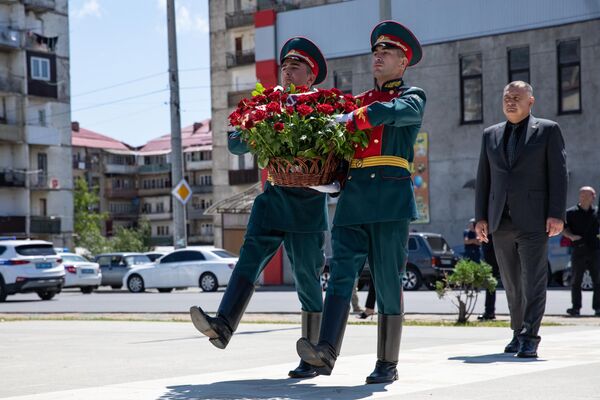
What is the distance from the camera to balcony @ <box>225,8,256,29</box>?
7812 centimetres

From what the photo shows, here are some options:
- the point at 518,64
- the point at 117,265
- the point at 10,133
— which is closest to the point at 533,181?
the point at 518,64

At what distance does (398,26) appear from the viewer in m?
6.95

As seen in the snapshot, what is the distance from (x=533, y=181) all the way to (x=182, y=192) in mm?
23188

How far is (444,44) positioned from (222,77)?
147 ft

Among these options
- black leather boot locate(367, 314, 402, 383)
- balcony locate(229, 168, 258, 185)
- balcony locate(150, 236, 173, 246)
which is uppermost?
balcony locate(229, 168, 258, 185)

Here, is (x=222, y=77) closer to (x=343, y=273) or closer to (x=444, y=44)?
(x=444, y=44)

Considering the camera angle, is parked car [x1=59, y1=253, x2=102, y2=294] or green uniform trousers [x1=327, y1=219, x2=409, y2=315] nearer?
green uniform trousers [x1=327, y1=219, x2=409, y2=315]

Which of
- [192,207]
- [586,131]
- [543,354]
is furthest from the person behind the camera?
[192,207]

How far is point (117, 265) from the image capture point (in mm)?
40906

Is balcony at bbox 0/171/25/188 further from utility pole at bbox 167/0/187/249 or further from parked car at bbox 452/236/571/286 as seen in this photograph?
parked car at bbox 452/236/571/286

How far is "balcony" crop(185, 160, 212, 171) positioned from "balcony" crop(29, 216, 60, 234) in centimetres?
4783

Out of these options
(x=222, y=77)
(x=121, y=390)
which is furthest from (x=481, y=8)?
(x=222, y=77)

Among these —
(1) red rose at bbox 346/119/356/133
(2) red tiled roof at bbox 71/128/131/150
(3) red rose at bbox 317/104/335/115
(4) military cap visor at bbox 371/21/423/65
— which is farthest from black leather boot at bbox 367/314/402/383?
(2) red tiled roof at bbox 71/128/131/150

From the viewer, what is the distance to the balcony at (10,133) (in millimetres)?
70688
